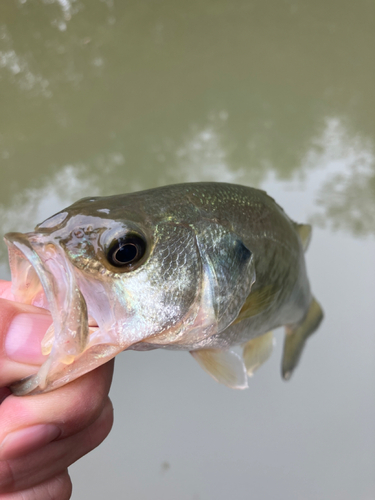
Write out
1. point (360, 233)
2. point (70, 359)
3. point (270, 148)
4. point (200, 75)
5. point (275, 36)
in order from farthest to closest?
point (275, 36), point (200, 75), point (270, 148), point (360, 233), point (70, 359)

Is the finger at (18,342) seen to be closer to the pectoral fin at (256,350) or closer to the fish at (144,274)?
the fish at (144,274)

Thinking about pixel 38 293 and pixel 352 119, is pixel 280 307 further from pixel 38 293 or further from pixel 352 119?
pixel 352 119

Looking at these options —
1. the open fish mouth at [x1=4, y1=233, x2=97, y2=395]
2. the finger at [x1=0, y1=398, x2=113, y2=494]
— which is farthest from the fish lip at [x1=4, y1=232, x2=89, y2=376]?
the finger at [x1=0, y1=398, x2=113, y2=494]

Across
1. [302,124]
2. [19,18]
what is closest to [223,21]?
[302,124]

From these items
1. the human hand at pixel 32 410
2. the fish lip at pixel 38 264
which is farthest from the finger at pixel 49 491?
the fish lip at pixel 38 264

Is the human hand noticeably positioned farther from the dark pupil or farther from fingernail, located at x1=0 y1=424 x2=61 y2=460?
the dark pupil
